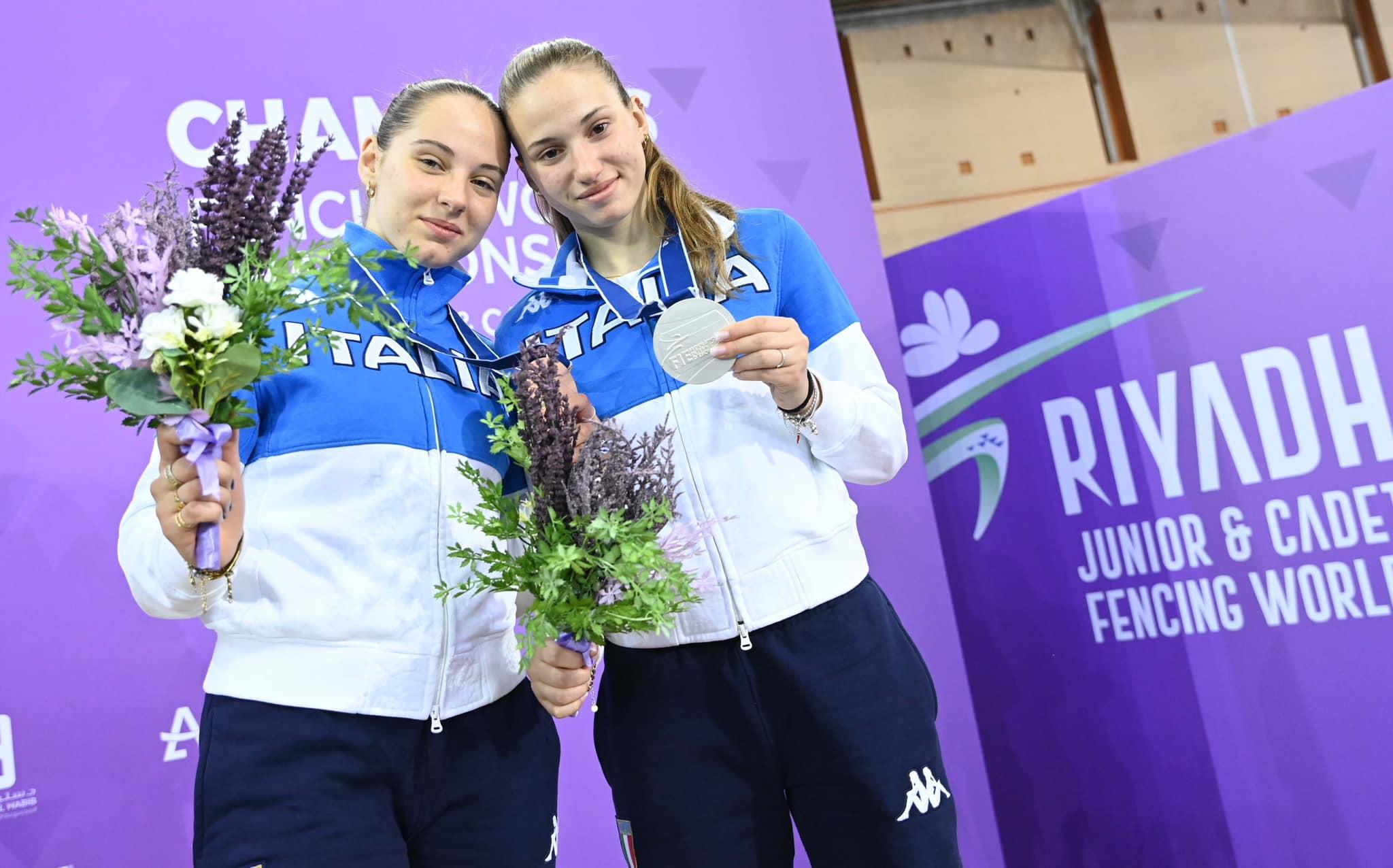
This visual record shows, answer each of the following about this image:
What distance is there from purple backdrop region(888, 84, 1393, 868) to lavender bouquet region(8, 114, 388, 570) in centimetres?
265

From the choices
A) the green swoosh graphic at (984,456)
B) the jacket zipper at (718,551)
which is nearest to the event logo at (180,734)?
the jacket zipper at (718,551)

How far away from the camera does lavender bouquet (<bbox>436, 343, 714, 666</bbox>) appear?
4.85 ft

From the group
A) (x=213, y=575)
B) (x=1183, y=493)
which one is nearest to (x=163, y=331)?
(x=213, y=575)

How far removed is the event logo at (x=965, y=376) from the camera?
3.58m

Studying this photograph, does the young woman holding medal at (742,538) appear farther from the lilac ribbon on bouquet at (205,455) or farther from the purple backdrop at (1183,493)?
the purple backdrop at (1183,493)

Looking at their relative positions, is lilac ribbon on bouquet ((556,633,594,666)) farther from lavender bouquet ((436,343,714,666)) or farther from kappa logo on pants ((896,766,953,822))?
kappa logo on pants ((896,766,953,822))

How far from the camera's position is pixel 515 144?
6.28 feet

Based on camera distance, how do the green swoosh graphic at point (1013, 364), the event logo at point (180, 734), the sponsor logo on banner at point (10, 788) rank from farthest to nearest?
1. the green swoosh graphic at point (1013, 364)
2. the event logo at point (180, 734)
3. the sponsor logo on banner at point (10, 788)

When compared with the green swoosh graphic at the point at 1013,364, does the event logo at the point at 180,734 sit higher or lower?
lower

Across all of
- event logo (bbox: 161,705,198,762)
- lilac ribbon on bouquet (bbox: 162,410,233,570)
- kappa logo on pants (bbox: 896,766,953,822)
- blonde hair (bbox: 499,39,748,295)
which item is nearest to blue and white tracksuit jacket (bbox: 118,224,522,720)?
lilac ribbon on bouquet (bbox: 162,410,233,570)

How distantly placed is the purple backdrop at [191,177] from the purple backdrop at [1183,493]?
0.36m

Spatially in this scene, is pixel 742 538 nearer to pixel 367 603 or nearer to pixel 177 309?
pixel 367 603

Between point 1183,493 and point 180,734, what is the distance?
286 centimetres

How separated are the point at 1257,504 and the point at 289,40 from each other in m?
3.05
